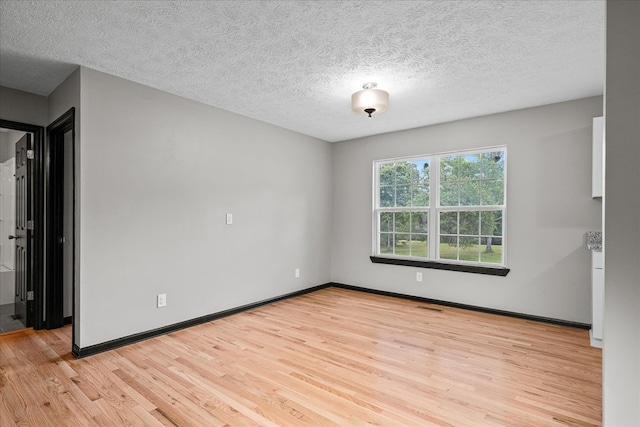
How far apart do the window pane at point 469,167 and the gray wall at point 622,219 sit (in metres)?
3.05

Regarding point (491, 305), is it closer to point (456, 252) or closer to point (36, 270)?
point (456, 252)

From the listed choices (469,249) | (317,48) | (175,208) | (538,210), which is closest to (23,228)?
(175,208)

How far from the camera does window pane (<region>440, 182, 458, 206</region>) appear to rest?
4457 millimetres

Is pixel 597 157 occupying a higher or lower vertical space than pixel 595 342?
higher

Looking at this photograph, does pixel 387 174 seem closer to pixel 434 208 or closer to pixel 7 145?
pixel 434 208

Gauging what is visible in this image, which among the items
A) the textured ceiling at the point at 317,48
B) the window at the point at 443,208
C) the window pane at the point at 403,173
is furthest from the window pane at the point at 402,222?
the textured ceiling at the point at 317,48

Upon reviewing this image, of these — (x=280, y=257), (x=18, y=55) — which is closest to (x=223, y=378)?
(x=280, y=257)

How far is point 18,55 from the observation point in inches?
102

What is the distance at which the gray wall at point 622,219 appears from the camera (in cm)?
128

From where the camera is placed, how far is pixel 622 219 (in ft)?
4.30

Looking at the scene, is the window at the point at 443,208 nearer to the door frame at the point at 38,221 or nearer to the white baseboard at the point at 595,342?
the white baseboard at the point at 595,342

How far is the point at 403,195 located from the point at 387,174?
1.38ft

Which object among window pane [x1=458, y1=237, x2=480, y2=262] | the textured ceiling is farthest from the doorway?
window pane [x1=458, y1=237, x2=480, y2=262]

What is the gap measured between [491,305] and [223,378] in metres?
3.22
